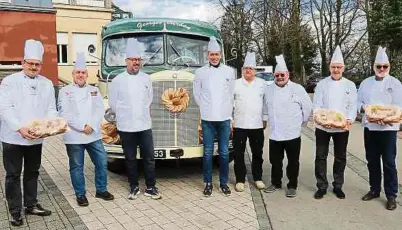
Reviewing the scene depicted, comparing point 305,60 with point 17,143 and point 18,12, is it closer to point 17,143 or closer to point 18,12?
point 18,12

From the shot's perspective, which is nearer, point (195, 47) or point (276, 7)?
point (195, 47)

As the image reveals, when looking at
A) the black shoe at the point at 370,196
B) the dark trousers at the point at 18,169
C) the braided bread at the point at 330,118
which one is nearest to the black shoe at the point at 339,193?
the black shoe at the point at 370,196

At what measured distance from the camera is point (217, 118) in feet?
20.8

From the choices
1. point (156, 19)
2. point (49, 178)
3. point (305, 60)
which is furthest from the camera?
point (305, 60)

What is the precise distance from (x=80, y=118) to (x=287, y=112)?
2.76 meters

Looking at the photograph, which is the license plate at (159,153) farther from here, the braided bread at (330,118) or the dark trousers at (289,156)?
the braided bread at (330,118)

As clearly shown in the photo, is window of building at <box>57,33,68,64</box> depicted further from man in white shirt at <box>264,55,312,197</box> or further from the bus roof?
man in white shirt at <box>264,55,312,197</box>

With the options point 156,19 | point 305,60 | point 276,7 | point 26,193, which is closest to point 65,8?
point 276,7

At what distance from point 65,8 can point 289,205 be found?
105 feet

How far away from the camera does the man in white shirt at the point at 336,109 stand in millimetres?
6133

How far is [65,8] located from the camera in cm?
3459

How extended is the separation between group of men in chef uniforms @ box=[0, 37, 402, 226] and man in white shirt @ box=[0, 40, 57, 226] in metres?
0.01

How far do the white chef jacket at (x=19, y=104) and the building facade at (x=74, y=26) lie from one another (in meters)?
30.1

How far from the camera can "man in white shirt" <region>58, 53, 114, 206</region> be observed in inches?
230
